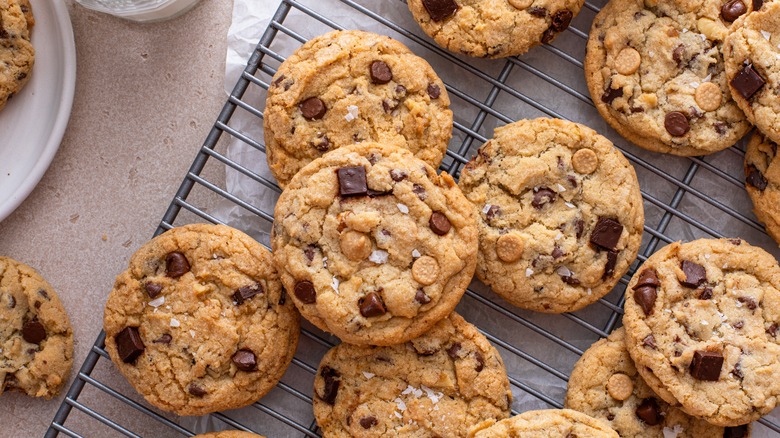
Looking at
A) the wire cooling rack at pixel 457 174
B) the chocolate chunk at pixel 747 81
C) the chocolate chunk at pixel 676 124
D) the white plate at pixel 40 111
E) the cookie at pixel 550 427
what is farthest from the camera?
the white plate at pixel 40 111

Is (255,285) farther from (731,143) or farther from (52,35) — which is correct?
(731,143)

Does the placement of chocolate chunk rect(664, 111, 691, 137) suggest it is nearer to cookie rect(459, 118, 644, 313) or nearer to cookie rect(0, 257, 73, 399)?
cookie rect(459, 118, 644, 313)

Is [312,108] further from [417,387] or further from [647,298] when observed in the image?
[647,298]

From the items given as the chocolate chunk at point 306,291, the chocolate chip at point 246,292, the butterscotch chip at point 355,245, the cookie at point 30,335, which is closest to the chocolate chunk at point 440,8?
the butterscotch chip at point 355,245

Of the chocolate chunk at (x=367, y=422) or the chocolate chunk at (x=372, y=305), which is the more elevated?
the chocolate chunk at (x=372, y=305)

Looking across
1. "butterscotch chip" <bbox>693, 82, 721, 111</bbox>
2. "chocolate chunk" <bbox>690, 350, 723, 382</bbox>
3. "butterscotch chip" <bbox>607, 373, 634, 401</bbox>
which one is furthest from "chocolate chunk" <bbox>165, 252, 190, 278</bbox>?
"butterscotch chip" <bbox>693, 82, 721, 111</bbox>

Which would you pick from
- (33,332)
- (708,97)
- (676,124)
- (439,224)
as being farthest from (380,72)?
(33,332)

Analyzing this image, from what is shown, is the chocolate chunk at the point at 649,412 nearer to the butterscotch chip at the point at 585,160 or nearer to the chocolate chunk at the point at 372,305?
the butterscotch chip at the point at 585,160
